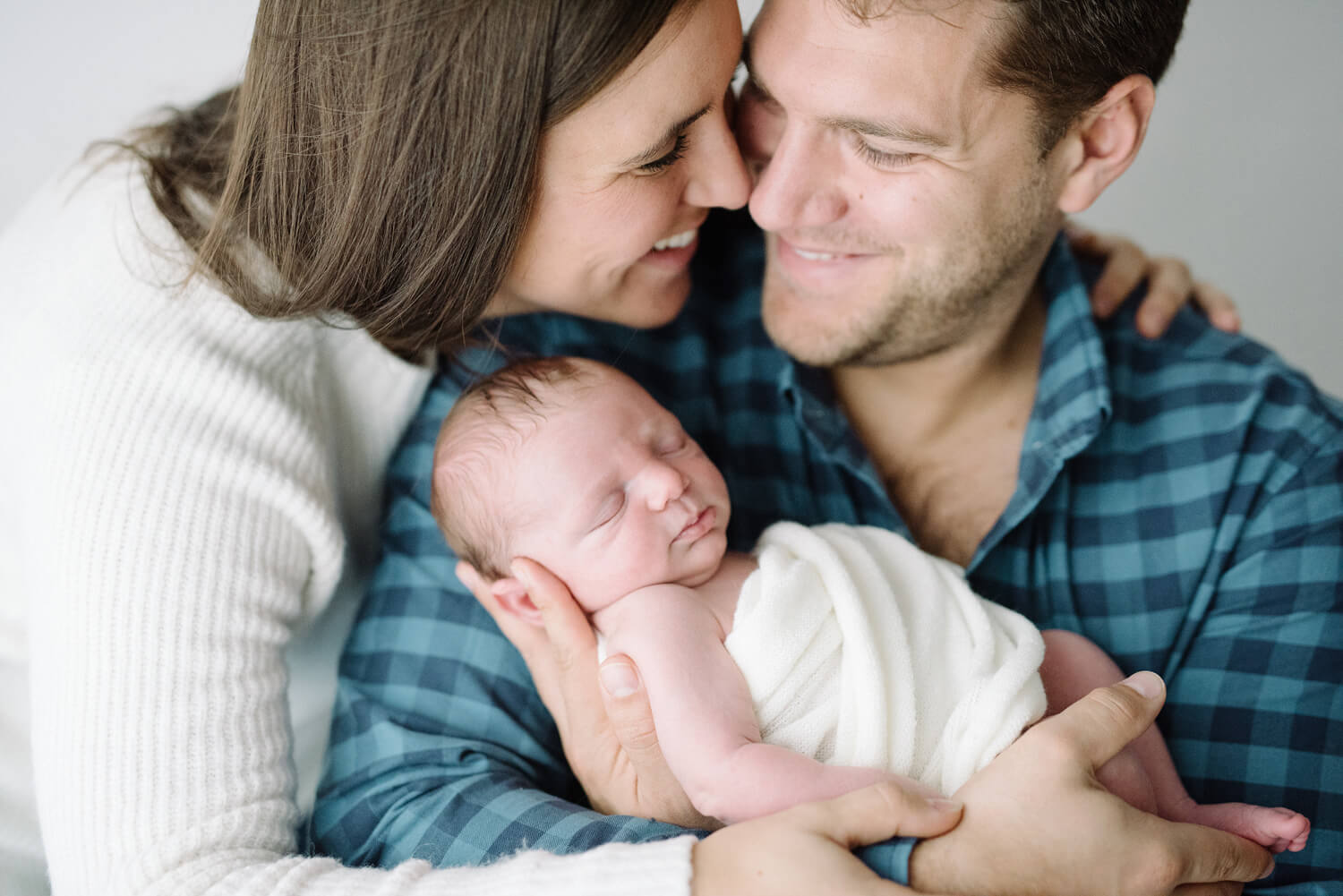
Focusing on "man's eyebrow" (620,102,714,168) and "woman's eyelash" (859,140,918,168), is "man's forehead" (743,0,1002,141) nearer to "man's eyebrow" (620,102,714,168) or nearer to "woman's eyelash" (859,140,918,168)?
"woman's eyelash" (859,140,918,168)

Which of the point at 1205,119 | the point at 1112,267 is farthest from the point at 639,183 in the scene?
the point at 1205,119

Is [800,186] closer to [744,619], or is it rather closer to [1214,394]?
[744,619]

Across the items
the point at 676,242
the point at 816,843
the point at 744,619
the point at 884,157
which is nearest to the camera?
the point at 816,843

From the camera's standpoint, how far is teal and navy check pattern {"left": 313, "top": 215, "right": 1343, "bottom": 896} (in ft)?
4.82

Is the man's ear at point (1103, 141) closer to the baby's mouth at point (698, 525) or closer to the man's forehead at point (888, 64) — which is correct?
the man's forehead at point (888, 64)

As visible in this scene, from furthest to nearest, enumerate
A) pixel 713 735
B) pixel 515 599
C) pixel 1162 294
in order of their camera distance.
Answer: pixel 1162 294
pixel 515 599
pixel 713 735

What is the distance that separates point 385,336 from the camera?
1553mm

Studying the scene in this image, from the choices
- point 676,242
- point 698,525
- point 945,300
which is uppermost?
point 676,242

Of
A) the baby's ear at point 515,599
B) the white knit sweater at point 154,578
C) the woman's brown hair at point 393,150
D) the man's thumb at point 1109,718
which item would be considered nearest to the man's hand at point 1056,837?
the man's thumb at point 1109,718

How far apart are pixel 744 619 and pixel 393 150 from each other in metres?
0.77

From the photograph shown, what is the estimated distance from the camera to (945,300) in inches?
67.1

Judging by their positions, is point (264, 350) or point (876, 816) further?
point (264, 350)

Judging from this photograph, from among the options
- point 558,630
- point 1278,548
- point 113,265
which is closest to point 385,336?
point 113,265

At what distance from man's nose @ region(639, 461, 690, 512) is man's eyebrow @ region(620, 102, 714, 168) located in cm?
42
